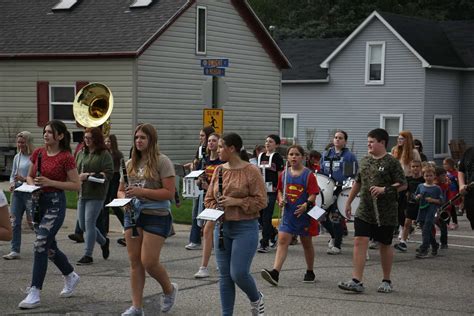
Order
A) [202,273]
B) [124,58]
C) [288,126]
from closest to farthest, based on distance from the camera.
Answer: [202,273], [124,58], [288,126]

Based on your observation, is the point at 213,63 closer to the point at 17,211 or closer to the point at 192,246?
the point at 192,246

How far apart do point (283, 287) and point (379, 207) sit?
1.37 metres

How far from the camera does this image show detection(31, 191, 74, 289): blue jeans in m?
8.95

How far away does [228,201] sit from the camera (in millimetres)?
7980

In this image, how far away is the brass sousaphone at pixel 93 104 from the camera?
1870cm

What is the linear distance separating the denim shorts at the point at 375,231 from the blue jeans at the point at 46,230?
319 cm

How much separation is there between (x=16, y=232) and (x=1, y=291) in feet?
7.87

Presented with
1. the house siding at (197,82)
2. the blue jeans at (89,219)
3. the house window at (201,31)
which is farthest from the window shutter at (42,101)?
the blue jeans at (89,219)

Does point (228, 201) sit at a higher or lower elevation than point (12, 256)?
higher

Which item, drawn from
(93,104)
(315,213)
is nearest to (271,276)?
(315,213)

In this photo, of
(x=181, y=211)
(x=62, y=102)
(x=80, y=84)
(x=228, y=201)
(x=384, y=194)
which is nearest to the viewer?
(x=228, y=201)

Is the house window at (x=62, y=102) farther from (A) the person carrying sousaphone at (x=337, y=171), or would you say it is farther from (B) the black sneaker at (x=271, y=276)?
(B) the black sneaker at (x=271, y=276)

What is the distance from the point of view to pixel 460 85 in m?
38.0

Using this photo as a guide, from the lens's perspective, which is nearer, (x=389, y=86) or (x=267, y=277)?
(x=267, y=277)
